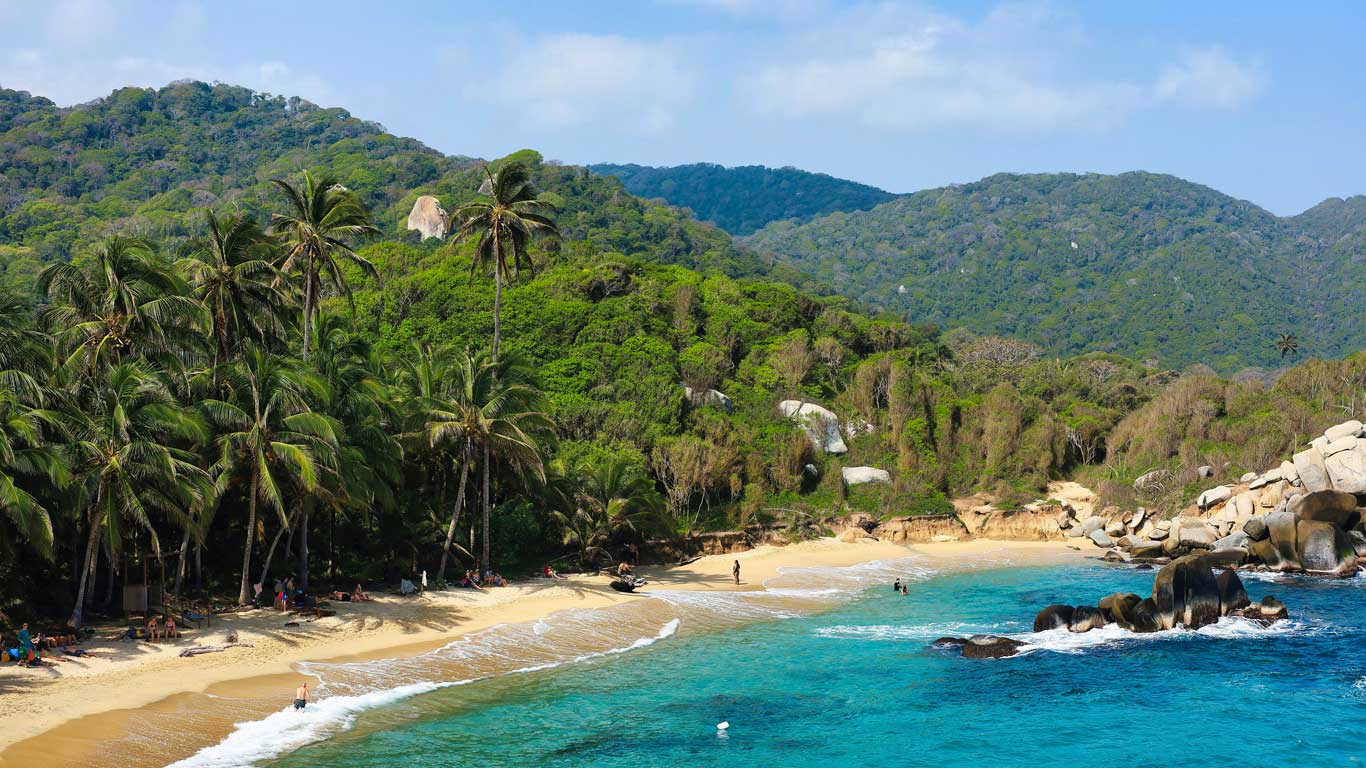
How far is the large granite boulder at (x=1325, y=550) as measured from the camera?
45.2m

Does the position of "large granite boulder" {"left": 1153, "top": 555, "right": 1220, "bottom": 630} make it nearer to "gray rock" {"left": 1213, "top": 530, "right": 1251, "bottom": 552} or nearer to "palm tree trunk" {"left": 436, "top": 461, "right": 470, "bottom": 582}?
"gray rock" {"left": 1213, "top": 530, "right": 1251, "bottom": 552}

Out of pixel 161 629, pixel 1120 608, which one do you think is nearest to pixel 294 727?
pixel 161 629

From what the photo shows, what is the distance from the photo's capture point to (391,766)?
20031 millimetres

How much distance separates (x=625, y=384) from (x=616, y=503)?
16608 millimetres

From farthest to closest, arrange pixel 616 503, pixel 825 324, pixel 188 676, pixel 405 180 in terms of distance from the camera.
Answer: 1. pixel 405 180
2. pixel 825 324
3. pixel 616 503
4. pixel 188 676

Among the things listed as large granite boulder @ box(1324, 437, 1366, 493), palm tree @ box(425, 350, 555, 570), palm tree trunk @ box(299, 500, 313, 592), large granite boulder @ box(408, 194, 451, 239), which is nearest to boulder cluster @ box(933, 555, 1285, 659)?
large granite boulder @ box(1324, 437, 1366, 493)

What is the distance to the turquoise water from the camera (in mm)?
21781

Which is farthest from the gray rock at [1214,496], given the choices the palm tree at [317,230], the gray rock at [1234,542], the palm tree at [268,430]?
the palm tree at [268,430]

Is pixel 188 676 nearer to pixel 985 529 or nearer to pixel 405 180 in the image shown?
pixel 985 529

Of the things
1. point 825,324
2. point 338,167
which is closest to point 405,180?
point 338,167

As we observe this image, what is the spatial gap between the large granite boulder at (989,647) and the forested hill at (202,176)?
271 feet

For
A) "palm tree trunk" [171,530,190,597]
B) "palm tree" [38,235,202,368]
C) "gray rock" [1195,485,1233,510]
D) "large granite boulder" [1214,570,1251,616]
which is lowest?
"large granite boulder" [1214,570,1251,616]

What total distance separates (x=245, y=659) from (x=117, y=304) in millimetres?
12097

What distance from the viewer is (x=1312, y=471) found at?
5028cm
